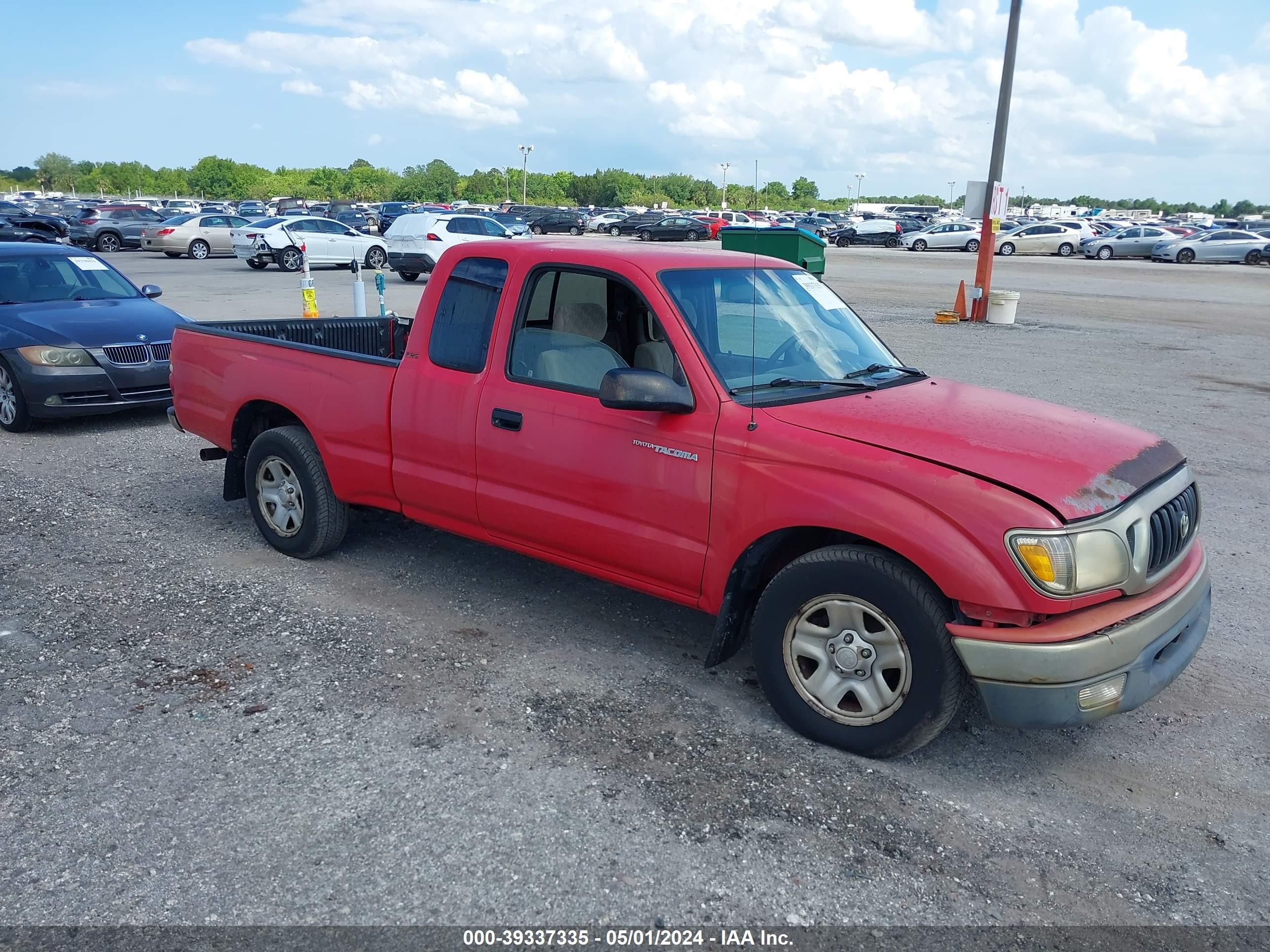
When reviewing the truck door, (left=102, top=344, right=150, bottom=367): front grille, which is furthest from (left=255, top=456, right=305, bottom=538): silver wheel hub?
(left=102, top=344, right=150, bottom=367): front grille

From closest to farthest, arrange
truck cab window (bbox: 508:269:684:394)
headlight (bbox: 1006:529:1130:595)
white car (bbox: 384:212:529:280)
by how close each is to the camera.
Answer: headlight (bbox: 1006:529:1130:595) → truck cab window (bbox: 508:269:684:394) → white car (bbox: 384:212:529:280)

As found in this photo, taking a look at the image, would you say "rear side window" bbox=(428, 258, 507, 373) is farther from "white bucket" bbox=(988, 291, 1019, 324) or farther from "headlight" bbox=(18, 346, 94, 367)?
"white bucket" bbox=(988, 291, 1019, 324)

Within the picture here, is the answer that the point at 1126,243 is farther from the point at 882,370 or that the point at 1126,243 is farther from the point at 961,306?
the point at 882,370

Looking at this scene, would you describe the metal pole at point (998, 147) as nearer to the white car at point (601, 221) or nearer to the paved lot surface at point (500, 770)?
the paved lot surface at point (500, 770)

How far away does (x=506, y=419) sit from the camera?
181 inches

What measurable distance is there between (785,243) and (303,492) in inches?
529

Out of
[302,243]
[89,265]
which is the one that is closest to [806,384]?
[89,265]

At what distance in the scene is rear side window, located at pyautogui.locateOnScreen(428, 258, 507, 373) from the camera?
479cm

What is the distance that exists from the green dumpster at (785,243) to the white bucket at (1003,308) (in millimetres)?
3437

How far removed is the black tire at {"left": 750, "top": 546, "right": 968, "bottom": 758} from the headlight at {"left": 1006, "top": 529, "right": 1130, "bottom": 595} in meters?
0.33

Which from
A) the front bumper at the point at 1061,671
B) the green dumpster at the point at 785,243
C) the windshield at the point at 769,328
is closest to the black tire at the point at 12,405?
the windshield at the point at 769,328

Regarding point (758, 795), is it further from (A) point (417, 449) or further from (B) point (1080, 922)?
(A) point (417, 449)

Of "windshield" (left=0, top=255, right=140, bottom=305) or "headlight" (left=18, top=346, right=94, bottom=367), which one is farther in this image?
"windshield" (left=0, top=255, right=140, bottom=305)

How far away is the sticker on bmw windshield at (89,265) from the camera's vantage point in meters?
10.2
